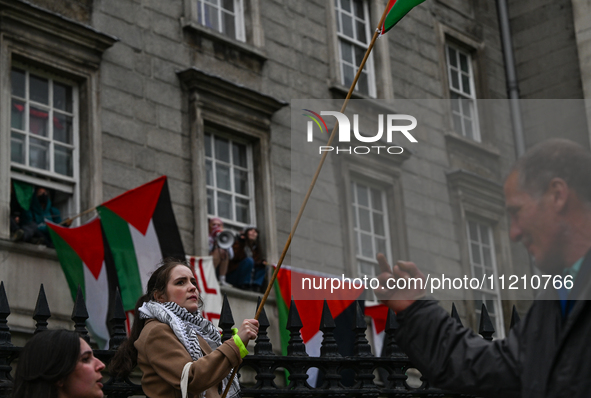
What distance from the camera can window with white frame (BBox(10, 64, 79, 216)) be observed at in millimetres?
11750

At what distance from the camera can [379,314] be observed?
555 inches

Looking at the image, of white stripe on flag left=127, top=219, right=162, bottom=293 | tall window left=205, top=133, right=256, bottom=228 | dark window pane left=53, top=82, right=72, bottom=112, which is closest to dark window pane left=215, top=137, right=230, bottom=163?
tall window left=205, top=133, right=256, bottom=228

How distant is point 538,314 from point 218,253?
10.4 meters

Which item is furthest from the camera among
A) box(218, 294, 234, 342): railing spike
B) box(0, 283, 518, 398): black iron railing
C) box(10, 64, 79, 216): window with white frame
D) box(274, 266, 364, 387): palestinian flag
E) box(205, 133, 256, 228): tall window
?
box(205, 133, 256, 228): tall window

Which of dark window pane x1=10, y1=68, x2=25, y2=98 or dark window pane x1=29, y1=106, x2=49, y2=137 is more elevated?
dark window pane x1=10, y1=68, x2=25, y2=98

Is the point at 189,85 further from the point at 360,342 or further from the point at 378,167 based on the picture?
the point at 360,342

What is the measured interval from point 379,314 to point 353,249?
1.72m

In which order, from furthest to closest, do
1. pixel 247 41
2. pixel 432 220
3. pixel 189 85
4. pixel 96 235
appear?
pixel 432 220
pixel 247 41
pixel 189 85
pixel 96 235

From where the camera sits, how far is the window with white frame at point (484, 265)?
51.3 ft

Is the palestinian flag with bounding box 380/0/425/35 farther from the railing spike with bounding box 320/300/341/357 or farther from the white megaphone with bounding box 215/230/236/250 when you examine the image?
the white megaphone with bounding box 215/230/236/250

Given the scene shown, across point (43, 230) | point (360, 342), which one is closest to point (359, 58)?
point (43, 230)

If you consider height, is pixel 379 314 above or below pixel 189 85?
below

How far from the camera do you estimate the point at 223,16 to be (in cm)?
1518

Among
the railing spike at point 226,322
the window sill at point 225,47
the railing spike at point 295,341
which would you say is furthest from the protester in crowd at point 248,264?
the railing spike at point 226,322
